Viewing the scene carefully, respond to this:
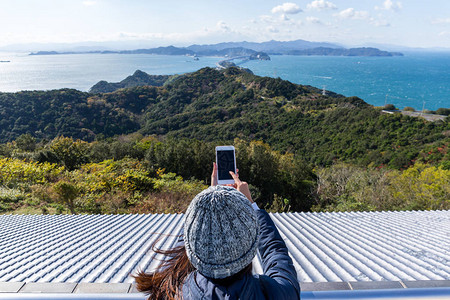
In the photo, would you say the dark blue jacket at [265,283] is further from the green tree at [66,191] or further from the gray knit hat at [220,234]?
the green tree at [66,191]

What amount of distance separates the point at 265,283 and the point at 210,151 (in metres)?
13.8

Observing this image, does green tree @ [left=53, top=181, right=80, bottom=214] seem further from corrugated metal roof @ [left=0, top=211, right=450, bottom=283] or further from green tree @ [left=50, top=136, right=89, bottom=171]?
green tree @ [left=50, top=136, right=89, bottom=171]

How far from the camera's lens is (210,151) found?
48.5 feet

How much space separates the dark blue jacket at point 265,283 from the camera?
3.17ft

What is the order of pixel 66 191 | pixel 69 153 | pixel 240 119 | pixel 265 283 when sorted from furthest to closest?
1. pixel 240 119
2. pixel 69 153
3. pixel 66 191
4. pixel 265 283

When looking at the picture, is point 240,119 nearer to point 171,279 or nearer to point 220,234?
point 171,279

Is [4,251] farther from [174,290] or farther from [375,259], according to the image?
[375,259]

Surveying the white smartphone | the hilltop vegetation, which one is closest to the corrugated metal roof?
the white smartphone

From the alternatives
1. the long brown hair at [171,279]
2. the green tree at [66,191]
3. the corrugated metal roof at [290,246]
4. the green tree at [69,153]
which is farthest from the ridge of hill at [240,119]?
the long brown hair at [171,279]

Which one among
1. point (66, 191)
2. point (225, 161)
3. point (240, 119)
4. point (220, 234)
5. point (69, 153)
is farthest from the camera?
point (240, 119)

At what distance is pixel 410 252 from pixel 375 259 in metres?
0.63

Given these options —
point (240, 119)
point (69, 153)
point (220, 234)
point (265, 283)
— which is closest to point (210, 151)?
point (69, 153)

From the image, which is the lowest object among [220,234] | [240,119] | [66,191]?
[240,119]

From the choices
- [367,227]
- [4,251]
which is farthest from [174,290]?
[367,227]
